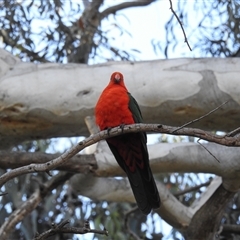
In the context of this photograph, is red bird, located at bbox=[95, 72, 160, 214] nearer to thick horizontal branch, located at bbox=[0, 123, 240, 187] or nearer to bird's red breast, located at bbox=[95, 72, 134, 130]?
bird's red breast, located at bbox=[95, 72, 134, 130]

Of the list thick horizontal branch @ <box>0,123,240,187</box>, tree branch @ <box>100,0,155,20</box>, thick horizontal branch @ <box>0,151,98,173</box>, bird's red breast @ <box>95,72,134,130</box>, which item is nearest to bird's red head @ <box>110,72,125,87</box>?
bird's red breast @ <box>95,72,134,130</box>

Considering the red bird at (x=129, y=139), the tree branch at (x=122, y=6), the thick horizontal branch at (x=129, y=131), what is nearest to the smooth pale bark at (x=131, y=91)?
the red bird at (x=129, y=139)

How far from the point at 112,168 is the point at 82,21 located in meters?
2.26

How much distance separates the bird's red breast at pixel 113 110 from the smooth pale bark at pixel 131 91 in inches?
17.5

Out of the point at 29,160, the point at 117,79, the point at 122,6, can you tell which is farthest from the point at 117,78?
the point at 122,6

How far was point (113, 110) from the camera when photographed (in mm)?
2799

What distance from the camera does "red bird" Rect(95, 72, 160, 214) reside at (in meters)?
2.76

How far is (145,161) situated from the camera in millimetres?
2834

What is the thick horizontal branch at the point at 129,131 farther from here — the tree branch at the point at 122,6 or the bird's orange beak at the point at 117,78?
the tree branch at the point at 122,6

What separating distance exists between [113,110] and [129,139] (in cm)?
16

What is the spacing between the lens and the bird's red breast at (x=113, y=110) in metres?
2.79

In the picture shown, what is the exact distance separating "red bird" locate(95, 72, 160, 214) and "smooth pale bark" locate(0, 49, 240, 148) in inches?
16.4

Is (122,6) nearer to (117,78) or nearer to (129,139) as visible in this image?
(117,78)

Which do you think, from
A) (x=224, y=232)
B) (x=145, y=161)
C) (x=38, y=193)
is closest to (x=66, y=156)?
(x=145, y=161)
